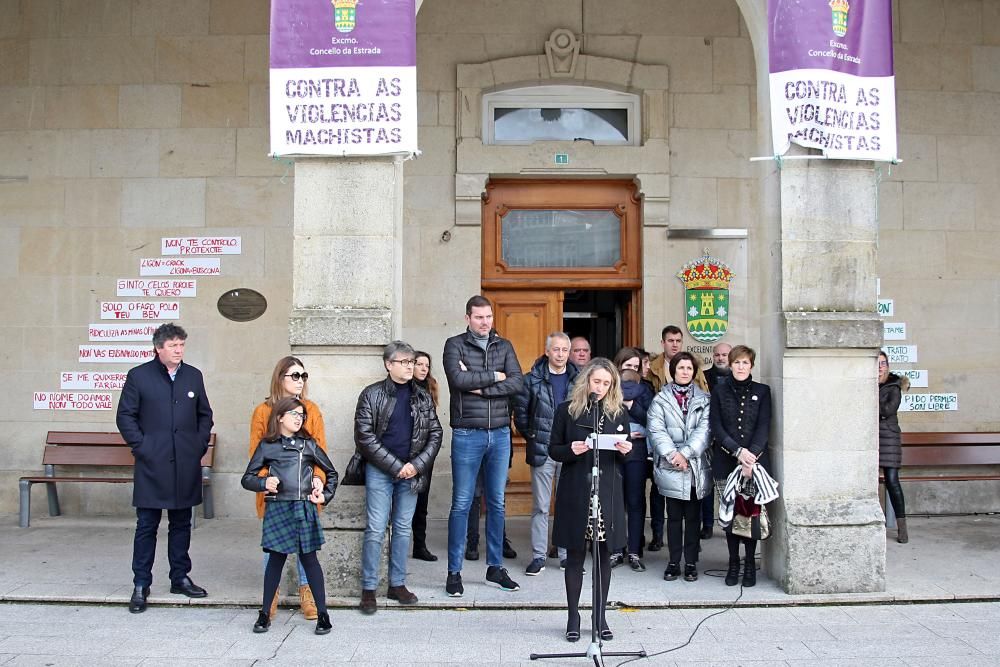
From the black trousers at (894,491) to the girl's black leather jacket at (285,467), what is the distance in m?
5.34

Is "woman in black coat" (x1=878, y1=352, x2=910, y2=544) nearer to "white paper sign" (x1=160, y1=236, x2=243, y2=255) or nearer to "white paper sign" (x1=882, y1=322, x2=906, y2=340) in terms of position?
"white paper sign" (x1=882, y1=322, x2=906, y2=340)

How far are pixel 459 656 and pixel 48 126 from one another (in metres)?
7.39

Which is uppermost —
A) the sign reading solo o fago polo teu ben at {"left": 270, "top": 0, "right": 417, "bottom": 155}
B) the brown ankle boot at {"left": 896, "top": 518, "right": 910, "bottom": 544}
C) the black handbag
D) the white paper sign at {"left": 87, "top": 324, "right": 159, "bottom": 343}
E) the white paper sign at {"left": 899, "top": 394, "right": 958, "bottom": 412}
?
the sign reading solo o fago polo teu ben at {"left": 270, "top": 0, "right": 417, "bottom": 155}

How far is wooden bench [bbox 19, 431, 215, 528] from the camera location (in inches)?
356

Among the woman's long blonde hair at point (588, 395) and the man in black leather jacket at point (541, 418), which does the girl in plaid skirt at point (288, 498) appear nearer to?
the woman's long blonde hair at point (588, 395)

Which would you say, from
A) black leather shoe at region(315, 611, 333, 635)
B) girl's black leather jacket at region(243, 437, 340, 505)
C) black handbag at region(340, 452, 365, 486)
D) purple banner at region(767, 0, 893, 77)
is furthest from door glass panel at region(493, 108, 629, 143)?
black leather shoe at region(315, 611, 333, 635)

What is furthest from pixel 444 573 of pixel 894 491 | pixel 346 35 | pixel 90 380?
pixel 90 380

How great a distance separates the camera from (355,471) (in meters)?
6.14

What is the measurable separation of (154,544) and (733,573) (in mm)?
4200

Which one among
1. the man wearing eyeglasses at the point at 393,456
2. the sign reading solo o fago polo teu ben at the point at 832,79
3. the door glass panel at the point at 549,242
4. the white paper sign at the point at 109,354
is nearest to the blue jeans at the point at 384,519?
the man wearing eyeglasses at the point at 393,456

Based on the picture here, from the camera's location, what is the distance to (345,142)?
6.50 meters

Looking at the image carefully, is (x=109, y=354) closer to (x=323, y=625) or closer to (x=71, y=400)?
(x=71, y=400)

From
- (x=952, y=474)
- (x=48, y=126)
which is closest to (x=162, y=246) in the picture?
(x=48, y=126)

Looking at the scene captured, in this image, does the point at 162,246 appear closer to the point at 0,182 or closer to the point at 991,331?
the point at 0,182
